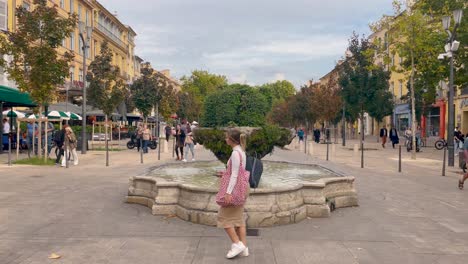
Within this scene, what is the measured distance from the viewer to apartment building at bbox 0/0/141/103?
31844mm

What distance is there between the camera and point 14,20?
105 ft

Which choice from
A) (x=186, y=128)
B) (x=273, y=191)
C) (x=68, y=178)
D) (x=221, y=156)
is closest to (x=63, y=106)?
(x=186, y=128)

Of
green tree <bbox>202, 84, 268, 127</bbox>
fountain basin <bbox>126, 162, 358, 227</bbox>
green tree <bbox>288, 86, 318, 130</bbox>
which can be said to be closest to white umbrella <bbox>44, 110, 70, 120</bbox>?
green tree <bbox>202, 84, 268, 127</bbox>

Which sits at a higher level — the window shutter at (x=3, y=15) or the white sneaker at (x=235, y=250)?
the window shutter at (x=3, y=15)

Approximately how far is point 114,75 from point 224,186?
23491 millimetres

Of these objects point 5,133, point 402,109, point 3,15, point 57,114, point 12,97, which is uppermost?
point 3,15

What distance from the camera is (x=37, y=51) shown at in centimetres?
1591

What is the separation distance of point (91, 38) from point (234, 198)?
50.3 m

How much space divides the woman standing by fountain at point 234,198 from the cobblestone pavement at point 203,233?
0.66ft

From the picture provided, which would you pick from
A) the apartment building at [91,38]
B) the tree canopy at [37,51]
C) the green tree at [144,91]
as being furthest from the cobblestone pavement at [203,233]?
the green tree at [144,91]

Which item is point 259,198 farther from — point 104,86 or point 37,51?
point 104,86

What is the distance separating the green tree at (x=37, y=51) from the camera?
1594 centimetres

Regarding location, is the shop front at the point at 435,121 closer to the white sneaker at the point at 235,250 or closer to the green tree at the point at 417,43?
the green tree at the point at 417,43

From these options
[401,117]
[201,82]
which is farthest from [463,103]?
[201,82]
